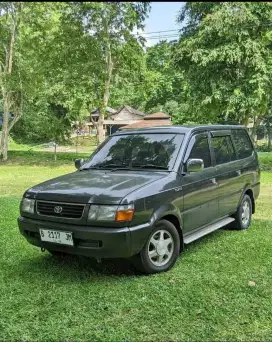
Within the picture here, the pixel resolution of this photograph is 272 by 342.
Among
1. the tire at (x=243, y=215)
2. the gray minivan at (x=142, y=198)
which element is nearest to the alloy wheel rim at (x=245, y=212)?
the tire at (x=243, y=215)

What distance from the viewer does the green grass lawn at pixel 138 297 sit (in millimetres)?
3111

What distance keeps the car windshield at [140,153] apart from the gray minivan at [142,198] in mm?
12

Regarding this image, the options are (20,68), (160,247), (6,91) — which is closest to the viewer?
(160,247)

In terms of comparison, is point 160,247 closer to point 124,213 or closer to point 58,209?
point 124,213

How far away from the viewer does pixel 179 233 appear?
4.62 meters

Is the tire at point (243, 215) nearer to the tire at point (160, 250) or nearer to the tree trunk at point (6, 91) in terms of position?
the tire at point (160, 250)

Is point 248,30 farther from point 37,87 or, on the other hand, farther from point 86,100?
point 37,87

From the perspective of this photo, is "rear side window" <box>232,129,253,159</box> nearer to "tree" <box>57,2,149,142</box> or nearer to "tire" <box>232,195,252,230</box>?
"tire" <box>232,195,252,230</box>

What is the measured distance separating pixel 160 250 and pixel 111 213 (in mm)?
804

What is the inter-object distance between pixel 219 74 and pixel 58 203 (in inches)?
547

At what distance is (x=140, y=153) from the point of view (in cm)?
500

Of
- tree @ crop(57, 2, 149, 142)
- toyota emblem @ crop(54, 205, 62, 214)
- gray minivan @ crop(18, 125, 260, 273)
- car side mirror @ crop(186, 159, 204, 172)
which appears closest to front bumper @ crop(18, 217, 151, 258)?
gray minivan @ crop(18, 125, 260, 273)

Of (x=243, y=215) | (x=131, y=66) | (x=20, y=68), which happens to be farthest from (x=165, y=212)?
(x=20, y=68)

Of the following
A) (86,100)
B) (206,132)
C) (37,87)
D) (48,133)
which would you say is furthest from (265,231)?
(48,133)
